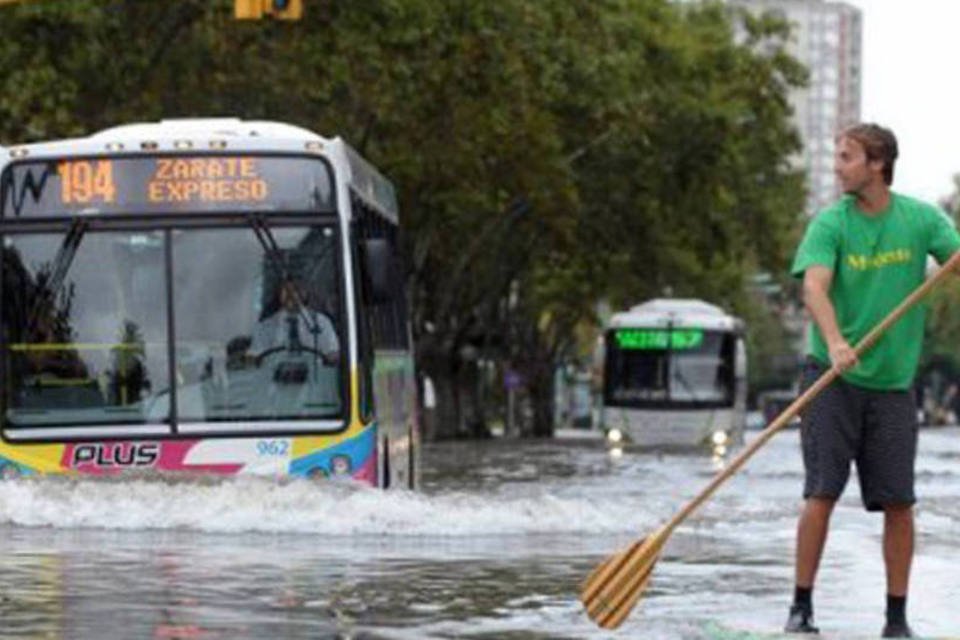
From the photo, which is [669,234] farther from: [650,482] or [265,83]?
[650,482]

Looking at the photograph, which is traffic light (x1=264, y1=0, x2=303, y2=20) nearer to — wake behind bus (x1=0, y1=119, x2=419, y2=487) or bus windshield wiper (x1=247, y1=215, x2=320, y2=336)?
wake behind bus (x1=0, y1=119, x2=419, y2=487)

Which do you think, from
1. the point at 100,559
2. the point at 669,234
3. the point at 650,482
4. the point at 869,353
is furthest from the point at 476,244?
the point at 869,353

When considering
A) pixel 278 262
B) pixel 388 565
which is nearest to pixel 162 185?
pixel 278 262

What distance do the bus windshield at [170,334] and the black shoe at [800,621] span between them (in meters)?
9.10

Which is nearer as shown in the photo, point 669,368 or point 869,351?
point 869,351

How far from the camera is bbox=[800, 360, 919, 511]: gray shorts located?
11.5 m

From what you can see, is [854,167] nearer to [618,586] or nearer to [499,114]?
[618,586]

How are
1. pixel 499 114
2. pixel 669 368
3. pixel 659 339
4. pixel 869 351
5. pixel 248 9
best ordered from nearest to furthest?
1. pixel 869 351
2. pixel 248 9
3. pixel 499 114
4. pixel 669 368
5. pixel 659 339

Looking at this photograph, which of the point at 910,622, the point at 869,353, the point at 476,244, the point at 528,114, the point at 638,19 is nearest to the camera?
the point at 869,353

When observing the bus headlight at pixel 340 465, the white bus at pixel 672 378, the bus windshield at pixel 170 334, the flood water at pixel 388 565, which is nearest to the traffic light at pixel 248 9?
the flood water at pixel 388 565

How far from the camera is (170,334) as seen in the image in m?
20.7

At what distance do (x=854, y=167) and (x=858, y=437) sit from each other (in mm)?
1013

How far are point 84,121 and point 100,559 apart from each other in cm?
2532

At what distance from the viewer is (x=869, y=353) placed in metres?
11.5
